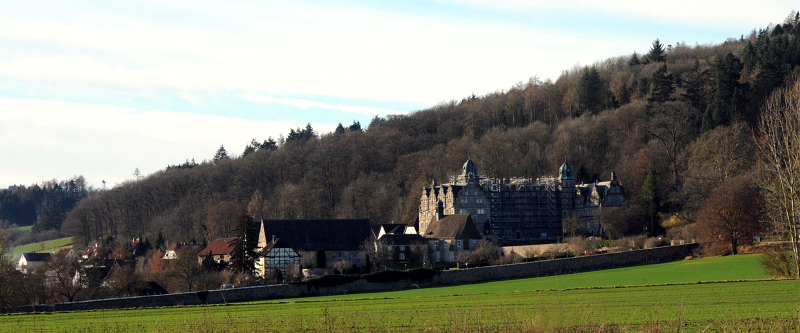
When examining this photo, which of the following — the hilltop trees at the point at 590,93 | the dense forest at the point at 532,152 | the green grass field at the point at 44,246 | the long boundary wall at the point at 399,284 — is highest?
the hilltop trees at the point at 590,93

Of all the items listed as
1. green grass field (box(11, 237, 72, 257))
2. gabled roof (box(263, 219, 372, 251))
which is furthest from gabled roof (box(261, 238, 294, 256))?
green grass field (box(11, 237, 72, 257))

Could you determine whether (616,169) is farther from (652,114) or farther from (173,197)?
(173,197)

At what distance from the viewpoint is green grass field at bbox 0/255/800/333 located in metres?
16.6

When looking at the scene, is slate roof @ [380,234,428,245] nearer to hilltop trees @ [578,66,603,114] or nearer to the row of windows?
the row of windows

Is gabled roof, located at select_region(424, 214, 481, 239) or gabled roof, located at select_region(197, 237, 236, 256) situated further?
gabled roof, located at select_region(424, 214, 481, 239)

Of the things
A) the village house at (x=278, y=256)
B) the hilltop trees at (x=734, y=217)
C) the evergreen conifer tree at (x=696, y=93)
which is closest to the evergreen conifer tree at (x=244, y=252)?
the village house at (x=278, y=256)

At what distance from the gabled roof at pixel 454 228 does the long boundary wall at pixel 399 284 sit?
891 inches

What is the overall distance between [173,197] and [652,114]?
69.9 meters

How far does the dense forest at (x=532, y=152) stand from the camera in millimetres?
87125

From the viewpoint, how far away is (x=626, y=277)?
167ft

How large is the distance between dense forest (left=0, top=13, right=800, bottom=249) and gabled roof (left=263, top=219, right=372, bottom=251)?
22.0 meters

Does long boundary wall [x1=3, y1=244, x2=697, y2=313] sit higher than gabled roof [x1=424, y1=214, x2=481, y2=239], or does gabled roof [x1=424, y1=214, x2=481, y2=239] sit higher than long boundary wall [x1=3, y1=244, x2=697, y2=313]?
gabled roof [x1=424, y1=214, x2=481, y2=239]

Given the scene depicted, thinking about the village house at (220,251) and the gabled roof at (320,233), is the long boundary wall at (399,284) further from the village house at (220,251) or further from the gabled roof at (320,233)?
the village house at (220,251)

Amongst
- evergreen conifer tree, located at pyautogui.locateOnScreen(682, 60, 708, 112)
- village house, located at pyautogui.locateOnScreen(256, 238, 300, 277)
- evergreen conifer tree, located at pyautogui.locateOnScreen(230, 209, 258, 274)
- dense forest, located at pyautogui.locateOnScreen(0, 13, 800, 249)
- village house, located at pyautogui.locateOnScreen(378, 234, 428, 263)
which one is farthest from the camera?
evergreen conifer tree, located at pyautogui.locateOnScreen(682, 60, 708, 112)
